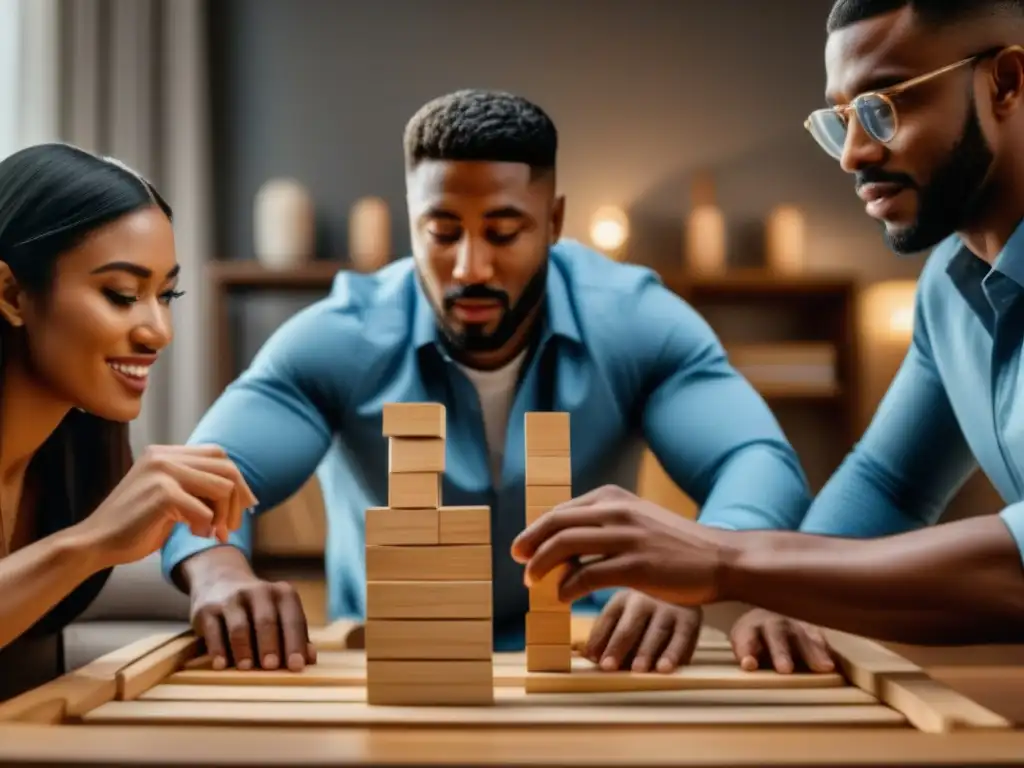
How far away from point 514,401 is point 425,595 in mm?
681

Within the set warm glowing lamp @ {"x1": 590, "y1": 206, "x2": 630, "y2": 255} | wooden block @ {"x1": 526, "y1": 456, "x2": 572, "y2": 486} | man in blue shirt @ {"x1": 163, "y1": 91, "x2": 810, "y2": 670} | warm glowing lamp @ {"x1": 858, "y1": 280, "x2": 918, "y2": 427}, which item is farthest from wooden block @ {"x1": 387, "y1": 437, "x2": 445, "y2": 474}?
warm glowing lamp @ {"x1": 858, "y1": 280, "x2": 918, "y2": 427}

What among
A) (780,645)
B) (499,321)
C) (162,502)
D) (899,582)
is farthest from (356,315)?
(899,582)

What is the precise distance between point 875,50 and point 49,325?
2.67 ft

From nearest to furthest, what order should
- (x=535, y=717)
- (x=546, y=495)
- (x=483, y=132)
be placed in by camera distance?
(x=535, y=717) → (x=546, y=495) → (x=483, y=132)

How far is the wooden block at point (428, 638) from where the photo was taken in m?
0.85

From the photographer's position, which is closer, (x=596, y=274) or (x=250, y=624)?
(x=250, y=624)

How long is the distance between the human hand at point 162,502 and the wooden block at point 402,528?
6.7 inches

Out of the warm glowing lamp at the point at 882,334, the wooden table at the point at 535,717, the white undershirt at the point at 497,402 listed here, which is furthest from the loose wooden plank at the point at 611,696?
the warm glowing lamp at the point at 882,334

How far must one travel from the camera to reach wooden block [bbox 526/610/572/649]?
0.98 meters

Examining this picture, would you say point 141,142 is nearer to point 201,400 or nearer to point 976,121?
point 201,400

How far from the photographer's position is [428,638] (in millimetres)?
855

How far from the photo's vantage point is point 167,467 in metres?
0.93

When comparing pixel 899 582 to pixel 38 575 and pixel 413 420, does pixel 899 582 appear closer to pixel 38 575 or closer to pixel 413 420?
Answer: pixel 413 420

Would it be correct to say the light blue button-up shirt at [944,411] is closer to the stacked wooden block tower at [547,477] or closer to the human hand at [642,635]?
the human hand at [642,635]
